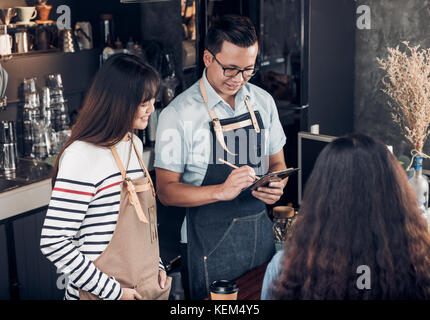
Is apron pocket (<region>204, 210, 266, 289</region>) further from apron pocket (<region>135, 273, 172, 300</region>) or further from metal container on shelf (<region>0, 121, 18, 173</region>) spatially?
metal container on shelf (<region>0, 121, 18, 173</region>)

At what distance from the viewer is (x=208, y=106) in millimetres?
2367

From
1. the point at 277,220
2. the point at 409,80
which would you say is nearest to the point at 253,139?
the point at 277,220

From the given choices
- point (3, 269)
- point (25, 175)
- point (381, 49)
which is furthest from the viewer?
point (381, 49)

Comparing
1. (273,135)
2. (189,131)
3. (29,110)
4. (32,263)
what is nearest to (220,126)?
(189,131)

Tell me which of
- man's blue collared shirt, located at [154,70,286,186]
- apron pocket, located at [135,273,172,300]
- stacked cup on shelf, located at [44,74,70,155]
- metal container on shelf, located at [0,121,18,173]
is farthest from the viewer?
Answer: stacked cup on shelf, located at [44,74,70,155]

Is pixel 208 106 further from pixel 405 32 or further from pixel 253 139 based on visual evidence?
pixel 405 32

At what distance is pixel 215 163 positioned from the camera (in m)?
2.35

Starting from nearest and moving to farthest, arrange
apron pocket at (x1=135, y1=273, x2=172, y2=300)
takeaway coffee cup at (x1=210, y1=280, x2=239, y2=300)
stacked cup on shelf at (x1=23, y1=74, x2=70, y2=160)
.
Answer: takeaway coffee cup at (x1=210, y1=280, x2=239, y2=300)
apron pocket at (x1=135, y1=273, x2=172, y2=300)
stacked cup on shelf at (x1=23, y1=74, x2=70, y2=160)

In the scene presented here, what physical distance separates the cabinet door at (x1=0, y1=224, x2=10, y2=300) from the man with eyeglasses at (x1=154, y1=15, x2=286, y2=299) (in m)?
1.04

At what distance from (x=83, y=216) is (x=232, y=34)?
0.98 m

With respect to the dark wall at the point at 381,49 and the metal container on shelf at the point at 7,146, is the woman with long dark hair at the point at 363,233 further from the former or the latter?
the dark wall at the point at 381,49

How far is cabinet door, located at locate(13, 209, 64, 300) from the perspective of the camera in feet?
9.88

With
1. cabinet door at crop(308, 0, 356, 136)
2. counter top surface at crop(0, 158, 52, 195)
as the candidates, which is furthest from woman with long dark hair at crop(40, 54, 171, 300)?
cabinet door at crop(308, 0, 356, 136)

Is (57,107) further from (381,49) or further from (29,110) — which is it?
(381,49)
